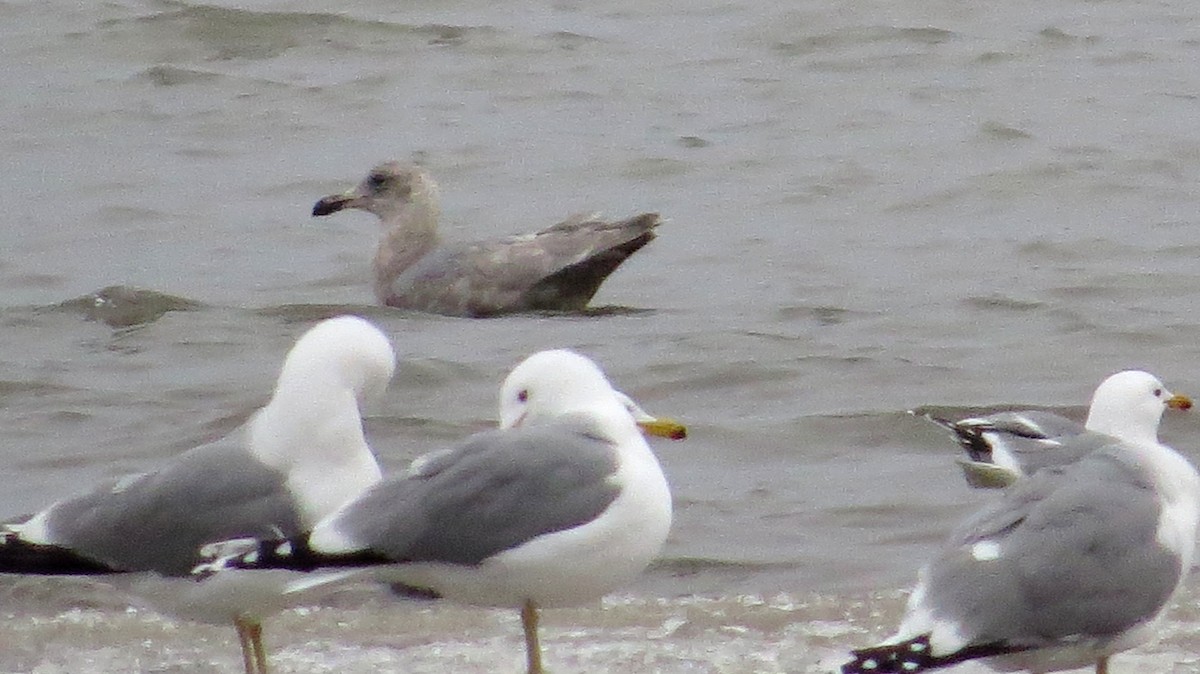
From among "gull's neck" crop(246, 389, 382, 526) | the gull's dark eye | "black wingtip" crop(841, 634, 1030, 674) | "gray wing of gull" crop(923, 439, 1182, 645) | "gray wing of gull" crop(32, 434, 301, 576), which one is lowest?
the gull's dark eye

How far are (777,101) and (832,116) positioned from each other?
50 cm

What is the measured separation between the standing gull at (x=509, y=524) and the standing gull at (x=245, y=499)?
5.0 inches

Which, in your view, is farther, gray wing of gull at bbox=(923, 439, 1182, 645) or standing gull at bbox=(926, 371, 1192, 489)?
standing gull at bbox=(926, 371, 1192, 489)

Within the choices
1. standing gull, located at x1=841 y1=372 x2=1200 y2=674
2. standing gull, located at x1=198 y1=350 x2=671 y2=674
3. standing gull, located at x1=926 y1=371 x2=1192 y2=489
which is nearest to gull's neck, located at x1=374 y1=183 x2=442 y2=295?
standing gull, located at x1=926 y1=371 x2=1192 y2=489

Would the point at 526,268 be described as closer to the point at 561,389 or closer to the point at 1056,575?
the point at 561,389

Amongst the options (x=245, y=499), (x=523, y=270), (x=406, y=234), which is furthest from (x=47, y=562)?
(x=406, y=234)

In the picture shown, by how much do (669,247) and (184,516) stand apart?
25.0ft

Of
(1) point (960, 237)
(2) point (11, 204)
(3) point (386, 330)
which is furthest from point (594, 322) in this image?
(2) point (11, 204)

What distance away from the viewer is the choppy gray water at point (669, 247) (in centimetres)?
671

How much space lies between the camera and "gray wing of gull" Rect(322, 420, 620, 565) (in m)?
4.86

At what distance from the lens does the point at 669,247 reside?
41.2ft

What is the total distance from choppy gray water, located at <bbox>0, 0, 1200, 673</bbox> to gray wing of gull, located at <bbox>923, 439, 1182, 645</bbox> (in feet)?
2.21

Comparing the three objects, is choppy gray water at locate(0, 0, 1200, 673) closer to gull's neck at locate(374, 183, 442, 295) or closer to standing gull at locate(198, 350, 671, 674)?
gull's neck at locate(374, 183, 442, 295)

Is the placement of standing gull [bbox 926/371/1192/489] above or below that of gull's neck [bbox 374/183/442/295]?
above
